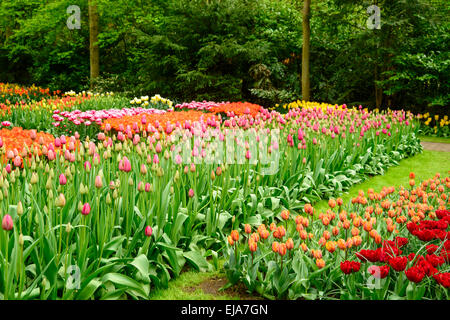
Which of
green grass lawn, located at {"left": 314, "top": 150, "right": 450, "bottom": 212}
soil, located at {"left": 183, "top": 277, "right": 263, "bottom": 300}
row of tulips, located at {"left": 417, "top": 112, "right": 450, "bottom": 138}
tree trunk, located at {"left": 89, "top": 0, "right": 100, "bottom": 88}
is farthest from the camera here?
tree trunk, located at {"left": 89, "top": 0, "right": 100, "bottom": 88}

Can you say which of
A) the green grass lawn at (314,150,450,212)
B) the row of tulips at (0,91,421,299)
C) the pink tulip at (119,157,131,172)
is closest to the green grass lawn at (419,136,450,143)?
the green grass lawn at (314,150,450,212)

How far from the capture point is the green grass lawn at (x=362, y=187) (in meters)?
2.82

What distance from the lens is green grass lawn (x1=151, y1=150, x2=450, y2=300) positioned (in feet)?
9.26

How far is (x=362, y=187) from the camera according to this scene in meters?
5.91

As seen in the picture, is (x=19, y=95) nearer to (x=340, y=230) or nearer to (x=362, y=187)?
(x=362, y=187)

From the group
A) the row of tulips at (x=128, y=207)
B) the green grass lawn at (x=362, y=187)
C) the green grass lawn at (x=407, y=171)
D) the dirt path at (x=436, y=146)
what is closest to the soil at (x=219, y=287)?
the green grass lawn at (x=362, y=187)

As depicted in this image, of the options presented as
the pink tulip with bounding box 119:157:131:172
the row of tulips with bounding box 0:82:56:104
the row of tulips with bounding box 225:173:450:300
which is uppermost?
the row of tulips with bounding box 0:82:56:104

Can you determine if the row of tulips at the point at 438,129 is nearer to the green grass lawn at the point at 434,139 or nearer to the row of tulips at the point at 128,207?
the green grass lawn at the point at 434,139

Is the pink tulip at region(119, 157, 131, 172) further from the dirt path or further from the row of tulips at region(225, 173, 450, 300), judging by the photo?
the dirt path

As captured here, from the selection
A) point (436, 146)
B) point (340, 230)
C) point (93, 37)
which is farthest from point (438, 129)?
point (93, 37)

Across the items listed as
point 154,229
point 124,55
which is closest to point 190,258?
point 154,229

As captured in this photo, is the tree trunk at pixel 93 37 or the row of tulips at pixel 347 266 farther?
the tree trunk at pixel 93 37

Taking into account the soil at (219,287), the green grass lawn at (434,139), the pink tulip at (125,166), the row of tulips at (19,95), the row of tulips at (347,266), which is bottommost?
the soil at (219,287)
